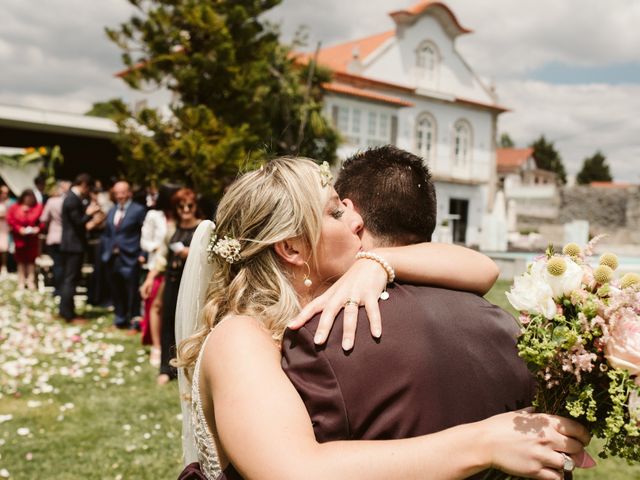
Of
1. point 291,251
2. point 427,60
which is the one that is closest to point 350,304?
point 291,251

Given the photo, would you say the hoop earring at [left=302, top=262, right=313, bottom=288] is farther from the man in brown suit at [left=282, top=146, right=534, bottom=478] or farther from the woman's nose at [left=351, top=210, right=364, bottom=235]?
the man in brown suit at [left=282, top=146, right=534, bottom=478]

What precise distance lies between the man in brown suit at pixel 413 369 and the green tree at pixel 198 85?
43.4ft

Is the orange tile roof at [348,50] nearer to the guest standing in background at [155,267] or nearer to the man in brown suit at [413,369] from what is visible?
the guest standing in background at [155,267]

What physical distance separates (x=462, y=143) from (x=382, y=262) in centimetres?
3453

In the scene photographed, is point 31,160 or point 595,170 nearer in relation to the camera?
point 31,160

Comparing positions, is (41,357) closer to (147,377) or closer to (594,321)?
(147,377)

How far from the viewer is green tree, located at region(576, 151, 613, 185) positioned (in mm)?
91188

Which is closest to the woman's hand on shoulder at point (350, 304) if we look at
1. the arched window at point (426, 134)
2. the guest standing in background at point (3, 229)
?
the guest standing in background at point (3, 229)

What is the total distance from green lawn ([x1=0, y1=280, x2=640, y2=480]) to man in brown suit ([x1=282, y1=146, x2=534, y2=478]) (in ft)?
11.3

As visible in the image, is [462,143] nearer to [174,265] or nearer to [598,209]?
[598,209]

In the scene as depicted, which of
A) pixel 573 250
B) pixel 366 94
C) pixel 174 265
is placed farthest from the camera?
pixel 366 94

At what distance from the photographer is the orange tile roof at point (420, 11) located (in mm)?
32688

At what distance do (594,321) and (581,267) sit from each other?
176 millimetres

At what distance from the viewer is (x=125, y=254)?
9445 millimetres
